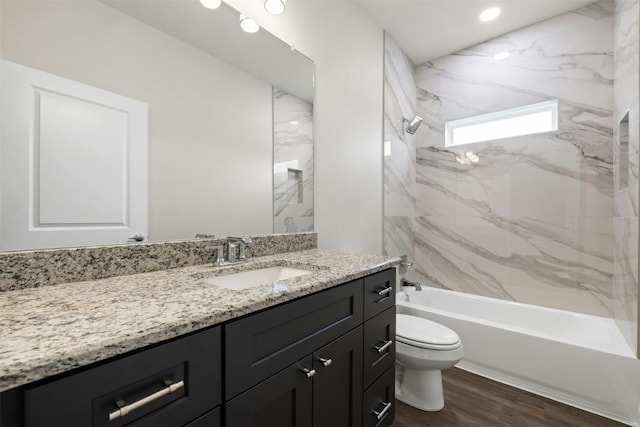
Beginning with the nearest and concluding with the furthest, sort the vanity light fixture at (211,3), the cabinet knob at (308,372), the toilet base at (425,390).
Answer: the cabinet knob at (308,372), the vanity light fixture at (211,3), the toilet base at (425,390)

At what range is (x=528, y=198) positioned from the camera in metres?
2.45

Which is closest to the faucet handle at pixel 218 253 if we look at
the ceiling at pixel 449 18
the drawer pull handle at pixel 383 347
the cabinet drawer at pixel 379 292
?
the cabinet drawer at pixel 379 292

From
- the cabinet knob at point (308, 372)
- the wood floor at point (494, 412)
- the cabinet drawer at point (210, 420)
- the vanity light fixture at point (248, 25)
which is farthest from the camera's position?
the wood floor at point (494, 412)

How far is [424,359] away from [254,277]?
108 centimetres

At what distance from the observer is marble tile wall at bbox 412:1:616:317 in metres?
2.19

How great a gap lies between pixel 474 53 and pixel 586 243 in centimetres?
193

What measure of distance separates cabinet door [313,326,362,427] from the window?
2.43m

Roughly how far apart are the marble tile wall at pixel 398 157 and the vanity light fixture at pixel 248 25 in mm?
1351

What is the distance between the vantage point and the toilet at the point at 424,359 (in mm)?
1600

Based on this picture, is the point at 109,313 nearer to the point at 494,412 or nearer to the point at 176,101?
the point at 176,101

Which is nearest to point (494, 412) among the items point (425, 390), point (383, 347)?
point (425, 390)

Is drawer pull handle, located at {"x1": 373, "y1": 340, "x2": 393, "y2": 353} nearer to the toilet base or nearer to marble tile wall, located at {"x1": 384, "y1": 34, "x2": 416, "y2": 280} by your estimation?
the toilet base

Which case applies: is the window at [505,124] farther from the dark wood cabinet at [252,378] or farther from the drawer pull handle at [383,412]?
the drawer pull handle at [383,412]

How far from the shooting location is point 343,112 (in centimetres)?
203
